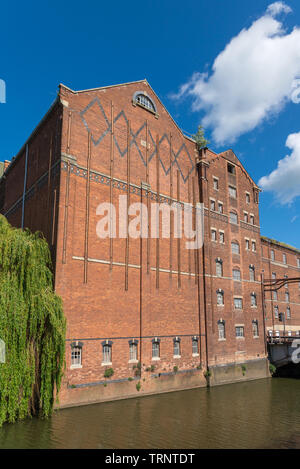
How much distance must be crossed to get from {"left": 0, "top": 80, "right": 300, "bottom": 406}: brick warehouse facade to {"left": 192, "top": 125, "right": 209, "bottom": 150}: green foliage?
2.55ft

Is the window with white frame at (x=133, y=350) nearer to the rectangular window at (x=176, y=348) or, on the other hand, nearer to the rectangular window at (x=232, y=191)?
the rectangular window at (x=176, y=348)

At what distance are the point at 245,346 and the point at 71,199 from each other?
20010 mm

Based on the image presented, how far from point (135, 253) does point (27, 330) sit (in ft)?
30.2

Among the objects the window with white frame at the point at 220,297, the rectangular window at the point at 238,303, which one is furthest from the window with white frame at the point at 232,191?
the rectangular window at the point at 238,303

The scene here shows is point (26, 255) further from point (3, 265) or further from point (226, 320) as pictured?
point (226, 320)

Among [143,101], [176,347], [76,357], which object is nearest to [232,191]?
[143,101]

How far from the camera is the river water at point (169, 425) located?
13203 mm

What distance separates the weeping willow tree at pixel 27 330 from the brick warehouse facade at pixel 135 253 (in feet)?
6.81

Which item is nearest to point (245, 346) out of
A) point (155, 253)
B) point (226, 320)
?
point (226, 320)

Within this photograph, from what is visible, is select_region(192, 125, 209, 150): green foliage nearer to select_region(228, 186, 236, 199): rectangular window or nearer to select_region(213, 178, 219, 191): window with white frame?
select_region(213, 178, 219, 191): window with white frame

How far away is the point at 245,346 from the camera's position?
98.4ft

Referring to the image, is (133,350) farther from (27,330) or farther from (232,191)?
(232,191)

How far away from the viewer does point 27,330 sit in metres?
16.2

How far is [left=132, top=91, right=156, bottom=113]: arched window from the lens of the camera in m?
26.1
